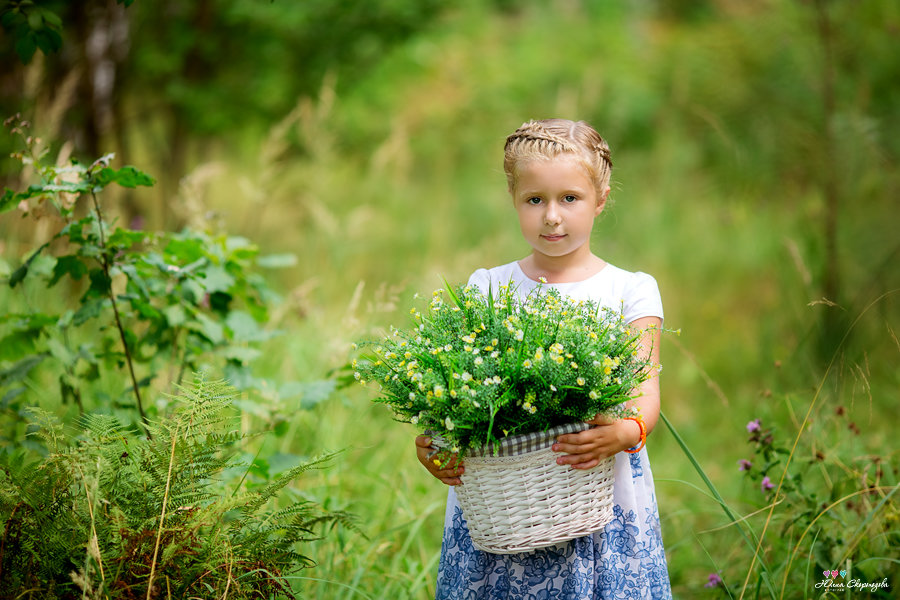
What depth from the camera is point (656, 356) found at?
1918 mm

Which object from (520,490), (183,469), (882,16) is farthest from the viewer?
(882,16)

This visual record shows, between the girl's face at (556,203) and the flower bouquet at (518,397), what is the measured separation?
219mm

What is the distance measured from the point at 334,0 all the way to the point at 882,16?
11.8 feet

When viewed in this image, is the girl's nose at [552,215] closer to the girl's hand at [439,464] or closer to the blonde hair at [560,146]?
the blonde hair at [560,146]

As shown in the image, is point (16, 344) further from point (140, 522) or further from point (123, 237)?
point (140, 522)

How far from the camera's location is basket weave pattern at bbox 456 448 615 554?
5.43 ft

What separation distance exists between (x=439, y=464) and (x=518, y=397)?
0.22 meters

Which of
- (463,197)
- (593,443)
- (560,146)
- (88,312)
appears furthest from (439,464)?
(463,197)

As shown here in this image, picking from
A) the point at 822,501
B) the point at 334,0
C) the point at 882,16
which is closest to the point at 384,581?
the point at 822,501

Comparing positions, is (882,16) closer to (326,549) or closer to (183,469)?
(326,549)

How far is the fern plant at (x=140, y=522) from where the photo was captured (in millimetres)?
1723

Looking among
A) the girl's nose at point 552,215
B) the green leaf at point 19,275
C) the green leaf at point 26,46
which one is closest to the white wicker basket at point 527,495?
the girl's nose at point 552,215

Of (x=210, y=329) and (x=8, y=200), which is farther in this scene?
A: (x=210, y=329)

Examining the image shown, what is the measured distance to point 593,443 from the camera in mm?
1680
